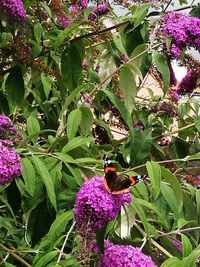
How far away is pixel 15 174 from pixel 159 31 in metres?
0.72

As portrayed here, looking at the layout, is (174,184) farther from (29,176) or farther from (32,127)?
(32,127)

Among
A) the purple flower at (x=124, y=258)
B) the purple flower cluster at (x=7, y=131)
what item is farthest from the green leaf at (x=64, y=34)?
the purple flower at (x=124, y=258)

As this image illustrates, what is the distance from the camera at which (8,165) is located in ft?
4.56

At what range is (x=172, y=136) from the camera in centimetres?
258

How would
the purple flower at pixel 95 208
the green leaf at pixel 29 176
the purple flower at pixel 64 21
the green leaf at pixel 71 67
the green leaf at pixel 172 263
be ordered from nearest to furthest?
the purple flower at pixel 95 208 < the green leaf at pixel 172 263 < the green leaf at pixel 29 176 < the green leaf at pixel 71 67 < the purple flower at pixel 64 21

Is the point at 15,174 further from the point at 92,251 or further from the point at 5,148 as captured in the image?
the point at 92,251

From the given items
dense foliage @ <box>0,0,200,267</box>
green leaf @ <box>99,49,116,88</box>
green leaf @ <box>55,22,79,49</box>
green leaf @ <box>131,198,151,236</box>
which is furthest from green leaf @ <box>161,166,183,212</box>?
green leaf @ <box>55,22,79,49</box>

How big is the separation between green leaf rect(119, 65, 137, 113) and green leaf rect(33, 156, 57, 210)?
41 cm

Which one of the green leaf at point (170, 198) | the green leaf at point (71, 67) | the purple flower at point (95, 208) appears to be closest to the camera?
the purple flower at point (95, 208)

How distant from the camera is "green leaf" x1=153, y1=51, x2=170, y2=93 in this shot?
1.83 metres

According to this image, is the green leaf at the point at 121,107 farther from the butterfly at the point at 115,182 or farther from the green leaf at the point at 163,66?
the butterfly at the point at 115,182

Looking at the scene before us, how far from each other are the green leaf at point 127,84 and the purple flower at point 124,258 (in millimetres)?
599

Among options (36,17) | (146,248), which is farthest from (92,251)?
(36,17)

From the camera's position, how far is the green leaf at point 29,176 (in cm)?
153
